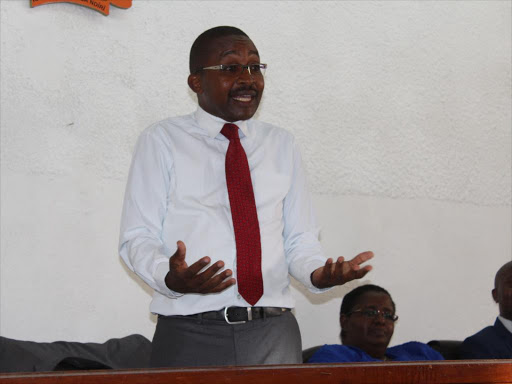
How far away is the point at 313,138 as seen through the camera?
12.3 ft

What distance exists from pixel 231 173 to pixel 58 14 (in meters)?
1.55

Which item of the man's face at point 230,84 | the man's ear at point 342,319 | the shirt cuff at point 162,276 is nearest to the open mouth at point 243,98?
the man's face at point 230,84

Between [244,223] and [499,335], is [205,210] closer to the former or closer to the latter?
[244,223]

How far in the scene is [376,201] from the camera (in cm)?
382

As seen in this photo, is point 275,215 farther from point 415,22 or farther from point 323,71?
point 415,22

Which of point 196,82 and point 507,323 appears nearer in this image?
point 196,82

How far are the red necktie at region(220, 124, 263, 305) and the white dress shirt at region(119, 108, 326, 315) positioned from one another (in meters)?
0.03

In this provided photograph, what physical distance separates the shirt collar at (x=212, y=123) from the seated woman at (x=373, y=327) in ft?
4.69

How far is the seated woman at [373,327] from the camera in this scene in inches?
136

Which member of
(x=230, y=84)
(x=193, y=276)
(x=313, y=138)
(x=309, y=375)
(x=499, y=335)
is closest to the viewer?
(x=309, y=375)

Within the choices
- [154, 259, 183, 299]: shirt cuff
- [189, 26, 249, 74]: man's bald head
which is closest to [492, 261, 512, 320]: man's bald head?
[189, 26, 249, 74]: man's bald head

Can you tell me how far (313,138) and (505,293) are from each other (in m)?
1.15

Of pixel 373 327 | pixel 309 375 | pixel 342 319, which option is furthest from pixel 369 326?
pixel 309 375

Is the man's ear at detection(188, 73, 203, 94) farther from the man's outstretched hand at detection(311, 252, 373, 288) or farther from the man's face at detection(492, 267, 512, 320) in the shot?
the man's face at detection(492, 267, 512, 320)
